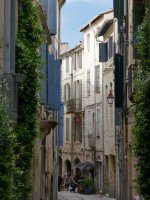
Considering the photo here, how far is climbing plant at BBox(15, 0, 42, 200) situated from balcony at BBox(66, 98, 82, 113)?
3469 cm

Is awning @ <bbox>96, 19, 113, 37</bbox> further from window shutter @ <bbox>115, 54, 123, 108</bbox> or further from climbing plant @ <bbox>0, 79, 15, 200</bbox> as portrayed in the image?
climbing plant @ <bbox>0, 79, 15, 200</bbox>

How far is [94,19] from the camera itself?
147 ft

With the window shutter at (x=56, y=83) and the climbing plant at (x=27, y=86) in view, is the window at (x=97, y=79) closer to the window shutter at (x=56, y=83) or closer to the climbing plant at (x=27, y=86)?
the window shutter at (x=56, y=83)

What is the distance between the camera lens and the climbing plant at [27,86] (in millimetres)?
15672

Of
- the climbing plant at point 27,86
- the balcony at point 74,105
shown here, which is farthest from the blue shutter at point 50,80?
the balcony at point 74,105

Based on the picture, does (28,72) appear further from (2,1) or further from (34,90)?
(2,1)

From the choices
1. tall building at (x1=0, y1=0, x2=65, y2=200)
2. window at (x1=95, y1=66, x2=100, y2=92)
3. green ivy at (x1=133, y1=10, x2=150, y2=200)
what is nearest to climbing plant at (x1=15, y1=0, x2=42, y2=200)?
tall building at (x1=0, y1=0, x2=65, y2=200)

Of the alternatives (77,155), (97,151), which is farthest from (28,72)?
(77,155)

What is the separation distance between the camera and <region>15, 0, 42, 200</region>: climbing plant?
51.4 ft

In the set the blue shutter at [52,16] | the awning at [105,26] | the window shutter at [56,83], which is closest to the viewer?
the window shutter at [56,83]

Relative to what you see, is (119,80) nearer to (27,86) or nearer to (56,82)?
(56,82)

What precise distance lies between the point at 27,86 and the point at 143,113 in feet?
10.1

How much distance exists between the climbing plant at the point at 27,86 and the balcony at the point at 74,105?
34.7m

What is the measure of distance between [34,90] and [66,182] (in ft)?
114
